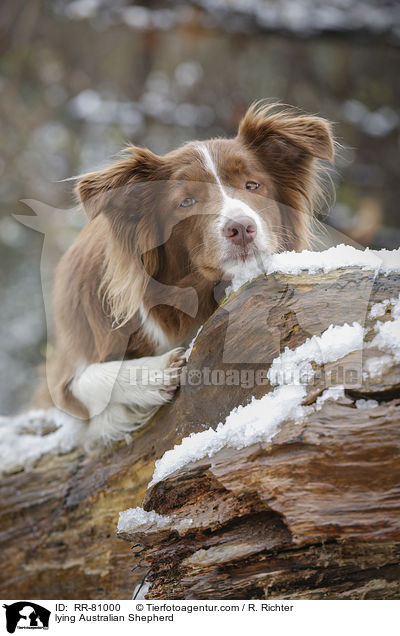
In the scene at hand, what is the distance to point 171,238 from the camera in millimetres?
1546

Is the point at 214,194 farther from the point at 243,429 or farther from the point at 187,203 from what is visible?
the point at 243,429

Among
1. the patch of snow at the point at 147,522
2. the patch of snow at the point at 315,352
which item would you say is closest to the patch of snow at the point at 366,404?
the patch of snow at the point at 315,352

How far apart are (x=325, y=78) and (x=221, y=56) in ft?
1.10

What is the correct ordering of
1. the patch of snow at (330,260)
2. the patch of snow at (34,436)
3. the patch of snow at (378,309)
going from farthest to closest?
the patch of snow at (34,436)
the patch of snow at (330,260)
the patch of snow at (378,309)

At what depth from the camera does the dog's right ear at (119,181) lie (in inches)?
58.4

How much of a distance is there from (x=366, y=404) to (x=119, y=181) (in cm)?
87

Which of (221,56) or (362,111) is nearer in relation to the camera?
(362,111)

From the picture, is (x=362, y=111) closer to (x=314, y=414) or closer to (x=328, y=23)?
(x=328, y=23)

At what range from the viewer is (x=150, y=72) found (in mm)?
1859

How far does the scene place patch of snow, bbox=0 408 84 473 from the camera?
1859 millimetres

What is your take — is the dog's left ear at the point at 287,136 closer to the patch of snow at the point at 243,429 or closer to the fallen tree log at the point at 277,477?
the fallen tree log at the point at 277,477
